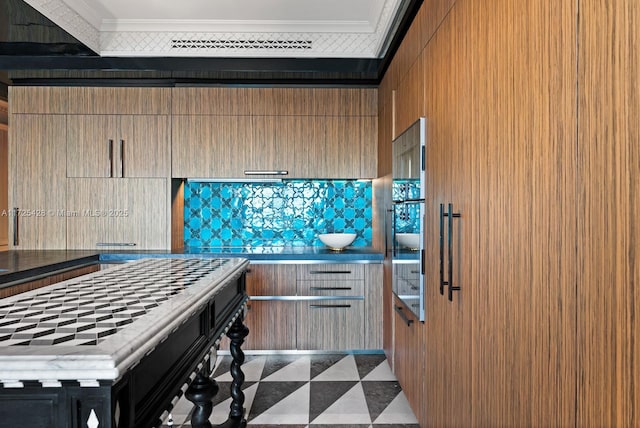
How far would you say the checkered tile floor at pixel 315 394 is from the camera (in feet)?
8.18

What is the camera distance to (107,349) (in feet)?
2.91

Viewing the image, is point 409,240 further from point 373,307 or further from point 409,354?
point 373,307

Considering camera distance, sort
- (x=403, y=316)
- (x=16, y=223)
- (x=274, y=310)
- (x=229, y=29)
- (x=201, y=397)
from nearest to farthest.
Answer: (x=201, y=397)
(x=403, y=316)
(x=229, y=29)
(x=274, y=310)
(x=16, y=223)

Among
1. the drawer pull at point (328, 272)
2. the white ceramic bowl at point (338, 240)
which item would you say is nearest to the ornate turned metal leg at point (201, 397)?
the drawer pull at point (328, 272)

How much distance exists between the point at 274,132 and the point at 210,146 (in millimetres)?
586

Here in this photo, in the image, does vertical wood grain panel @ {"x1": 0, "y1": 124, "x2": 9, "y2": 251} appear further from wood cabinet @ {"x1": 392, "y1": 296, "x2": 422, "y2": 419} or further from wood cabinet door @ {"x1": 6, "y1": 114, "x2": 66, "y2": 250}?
wood cabinet @ {"x1": 392, "y1": 296, "x2": 422, "y2": 419}

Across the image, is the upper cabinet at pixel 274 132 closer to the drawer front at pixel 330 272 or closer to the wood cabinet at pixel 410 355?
the drawer front at pixel 330 272

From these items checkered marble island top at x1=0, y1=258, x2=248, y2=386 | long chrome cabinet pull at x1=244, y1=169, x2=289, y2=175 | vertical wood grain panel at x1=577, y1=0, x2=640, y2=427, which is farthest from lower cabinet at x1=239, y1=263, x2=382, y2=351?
vertical wood grain panel at x1=577, y1=0, x2=640, y2=427

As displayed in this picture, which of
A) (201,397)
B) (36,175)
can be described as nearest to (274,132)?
(36,175)

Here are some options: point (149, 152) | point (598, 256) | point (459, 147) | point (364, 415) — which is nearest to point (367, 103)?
point (149, 152)

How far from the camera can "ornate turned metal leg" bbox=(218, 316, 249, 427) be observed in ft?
7.62

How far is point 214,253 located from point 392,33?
2.17 metres

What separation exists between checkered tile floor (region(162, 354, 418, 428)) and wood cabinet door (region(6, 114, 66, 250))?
2.02 metres

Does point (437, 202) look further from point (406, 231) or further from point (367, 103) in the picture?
point (367, 103)
